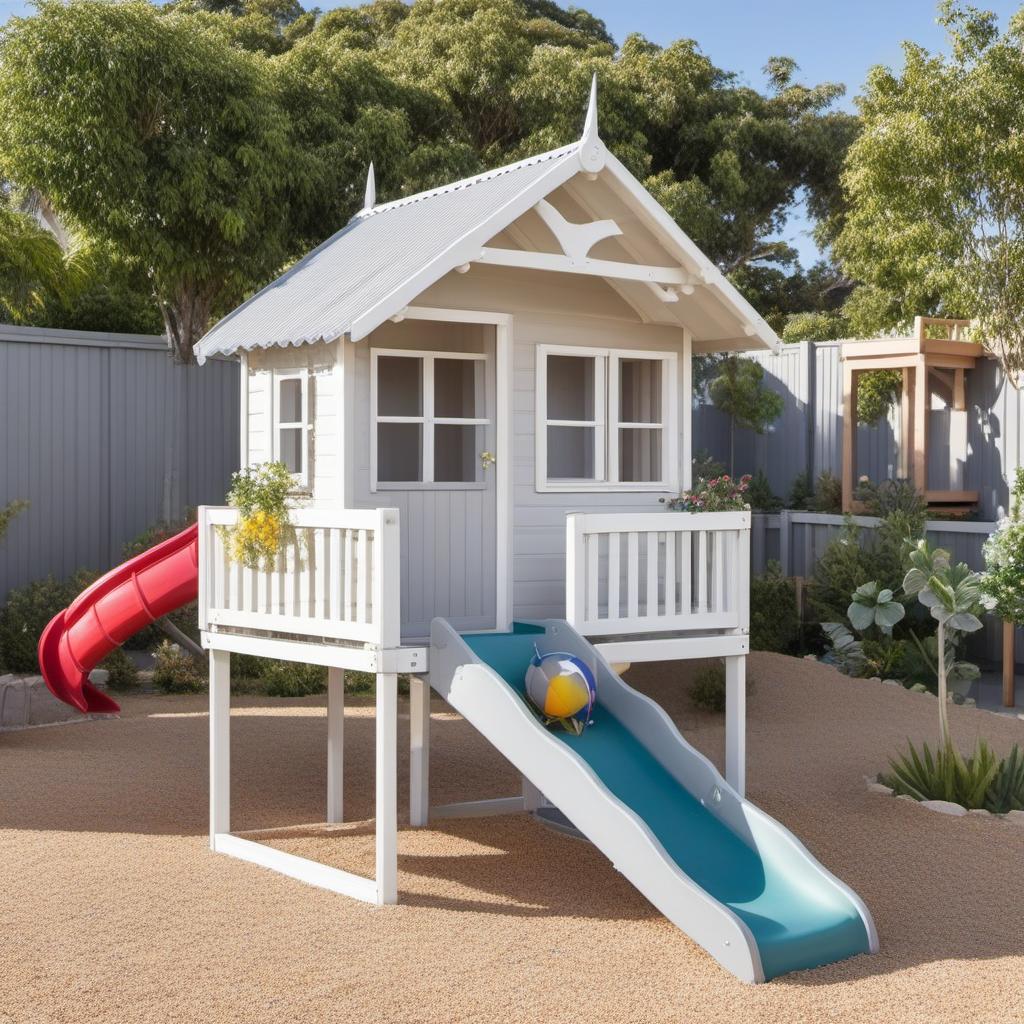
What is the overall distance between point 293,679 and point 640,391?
591 centimetres

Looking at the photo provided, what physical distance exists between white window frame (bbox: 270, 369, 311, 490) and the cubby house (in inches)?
0.7

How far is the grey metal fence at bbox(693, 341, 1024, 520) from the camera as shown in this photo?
18.5 m

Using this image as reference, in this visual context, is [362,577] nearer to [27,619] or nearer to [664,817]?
[664,817]

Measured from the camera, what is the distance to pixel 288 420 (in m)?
9.61

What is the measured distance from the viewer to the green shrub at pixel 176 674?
48.0 ft

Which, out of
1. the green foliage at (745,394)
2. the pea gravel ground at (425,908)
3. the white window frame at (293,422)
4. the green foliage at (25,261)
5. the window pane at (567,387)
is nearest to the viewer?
the pea gravel ground at (425,908)

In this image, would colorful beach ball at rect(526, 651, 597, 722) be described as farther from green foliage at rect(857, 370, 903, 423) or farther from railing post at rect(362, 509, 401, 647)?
green foliage at rect(857, 370, 903, 423)

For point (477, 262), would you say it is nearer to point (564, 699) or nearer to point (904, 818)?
point (564, 699)

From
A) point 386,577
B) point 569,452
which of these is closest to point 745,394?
point 569,452

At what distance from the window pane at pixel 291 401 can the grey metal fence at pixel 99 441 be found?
7.39m

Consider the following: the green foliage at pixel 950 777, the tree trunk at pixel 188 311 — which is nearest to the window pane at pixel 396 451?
the green foliage at pixel 950 777

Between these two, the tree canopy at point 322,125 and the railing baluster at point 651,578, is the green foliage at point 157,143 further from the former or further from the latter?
the railing baluster at point 651,578

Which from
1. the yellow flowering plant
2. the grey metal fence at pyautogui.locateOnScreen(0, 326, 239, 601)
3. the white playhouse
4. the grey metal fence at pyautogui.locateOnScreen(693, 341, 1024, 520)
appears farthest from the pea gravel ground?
the grey metal fence at pyautogui.locateOnScreen(693, 341, 1024, 520)

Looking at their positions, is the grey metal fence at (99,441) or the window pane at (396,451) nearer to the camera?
the window pane at (396,451)
